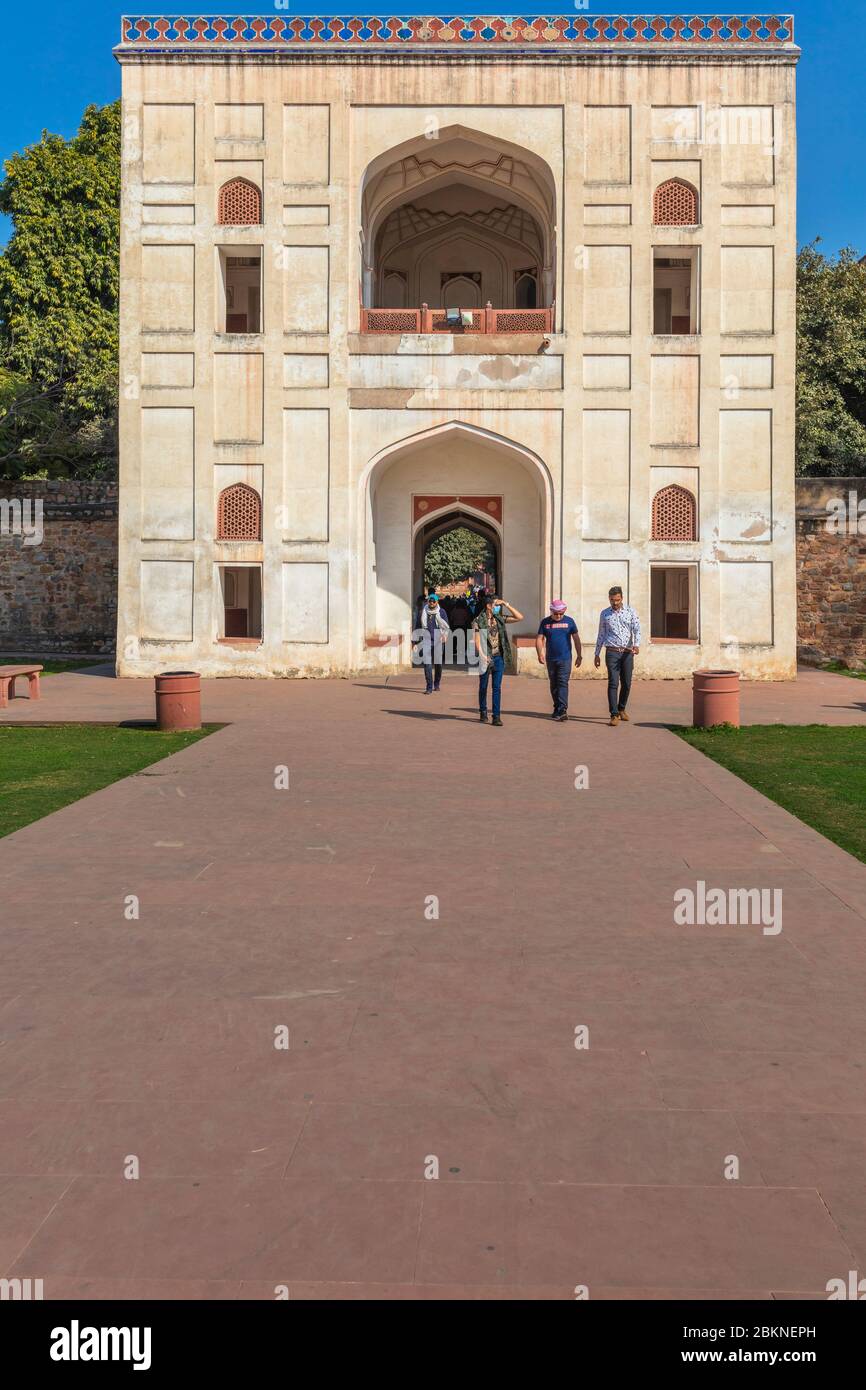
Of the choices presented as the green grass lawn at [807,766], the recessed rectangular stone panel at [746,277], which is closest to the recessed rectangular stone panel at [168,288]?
the recessed rectangular stone panel at [746,277]

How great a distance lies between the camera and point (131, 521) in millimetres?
20250

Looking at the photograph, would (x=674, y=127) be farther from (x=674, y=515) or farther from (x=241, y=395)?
(x=241, y=395)

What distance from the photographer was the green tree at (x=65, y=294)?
30500 mm

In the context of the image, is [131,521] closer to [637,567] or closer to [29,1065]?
[637,567]

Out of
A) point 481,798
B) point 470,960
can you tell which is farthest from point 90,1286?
point 481,798

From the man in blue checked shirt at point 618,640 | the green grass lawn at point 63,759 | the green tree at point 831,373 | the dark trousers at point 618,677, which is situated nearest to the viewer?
the green grass lawn at point 63,759

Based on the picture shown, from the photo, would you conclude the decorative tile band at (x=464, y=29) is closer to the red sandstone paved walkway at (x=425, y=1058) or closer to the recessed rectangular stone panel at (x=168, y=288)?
the recessed rectangular stone panel at (x=168, y=288)

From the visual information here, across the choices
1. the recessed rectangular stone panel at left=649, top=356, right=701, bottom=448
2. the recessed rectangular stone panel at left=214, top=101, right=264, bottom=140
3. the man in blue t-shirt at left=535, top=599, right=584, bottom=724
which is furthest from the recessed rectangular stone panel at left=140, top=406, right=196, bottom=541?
the man in blue t-shirt at left=535, top=599, right=584, bottom=724

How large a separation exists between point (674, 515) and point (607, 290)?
399 centimetres

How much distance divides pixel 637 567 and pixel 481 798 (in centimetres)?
1160

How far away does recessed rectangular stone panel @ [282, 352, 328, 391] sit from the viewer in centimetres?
1997

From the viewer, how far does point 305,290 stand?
1997 centimetres

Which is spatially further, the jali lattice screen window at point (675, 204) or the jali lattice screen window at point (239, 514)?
the jali lattice screen window at point (239, 514)

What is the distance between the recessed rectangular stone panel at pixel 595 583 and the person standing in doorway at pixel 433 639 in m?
3.49
